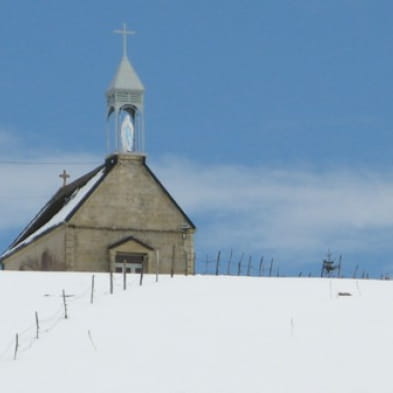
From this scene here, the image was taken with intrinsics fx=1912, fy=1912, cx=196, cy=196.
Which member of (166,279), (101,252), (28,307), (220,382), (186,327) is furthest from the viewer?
(101,252)

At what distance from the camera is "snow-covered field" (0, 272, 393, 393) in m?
56.6

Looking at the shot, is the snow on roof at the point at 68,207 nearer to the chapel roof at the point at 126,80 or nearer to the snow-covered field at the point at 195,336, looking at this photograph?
the chapel roof at the point at 126,80

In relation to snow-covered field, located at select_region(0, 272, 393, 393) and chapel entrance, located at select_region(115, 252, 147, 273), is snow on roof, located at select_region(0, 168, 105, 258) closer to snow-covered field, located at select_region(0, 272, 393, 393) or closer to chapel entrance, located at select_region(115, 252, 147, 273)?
chapel entrance, located at select_region(115, 252, 147, 273)

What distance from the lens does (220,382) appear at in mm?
56312

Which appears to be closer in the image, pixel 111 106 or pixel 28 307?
pixel 28 307

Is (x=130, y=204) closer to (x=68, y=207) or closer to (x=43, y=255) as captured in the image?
(x=68, y=207)

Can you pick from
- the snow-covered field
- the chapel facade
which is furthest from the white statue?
the snow-covered field

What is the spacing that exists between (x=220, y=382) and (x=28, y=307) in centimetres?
1361

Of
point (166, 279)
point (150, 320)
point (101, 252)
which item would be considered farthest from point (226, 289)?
point (101, 252)

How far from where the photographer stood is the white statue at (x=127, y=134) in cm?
8712

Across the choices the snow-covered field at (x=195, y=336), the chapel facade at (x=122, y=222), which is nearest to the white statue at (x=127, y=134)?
the chapel facade at (x=122, y=222)

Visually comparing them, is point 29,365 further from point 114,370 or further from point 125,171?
point 125,171

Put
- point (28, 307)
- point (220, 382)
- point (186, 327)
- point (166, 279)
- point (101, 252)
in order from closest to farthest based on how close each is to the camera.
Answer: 1. point (220, 382)
2. point (186, 327)
3. point (28, 307)
4. point (166, 279)
5. point (101, 252)

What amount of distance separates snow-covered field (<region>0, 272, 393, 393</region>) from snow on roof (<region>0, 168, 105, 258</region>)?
1081cm
